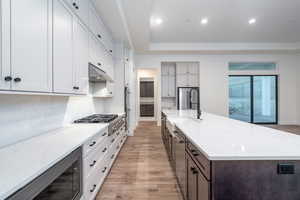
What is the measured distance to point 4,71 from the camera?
1.04 m

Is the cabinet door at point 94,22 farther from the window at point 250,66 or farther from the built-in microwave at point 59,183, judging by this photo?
the window at point 250,66

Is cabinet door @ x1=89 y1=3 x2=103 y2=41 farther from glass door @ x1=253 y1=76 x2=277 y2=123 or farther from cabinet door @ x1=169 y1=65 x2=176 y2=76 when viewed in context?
glass door @ x1=253 y1=76 x2=277 y2=123

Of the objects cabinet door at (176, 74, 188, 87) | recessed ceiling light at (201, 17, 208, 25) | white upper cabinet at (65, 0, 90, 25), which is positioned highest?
recessed ceiling light at (201, 17, 208, 25)

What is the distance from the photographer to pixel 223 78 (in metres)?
6.90

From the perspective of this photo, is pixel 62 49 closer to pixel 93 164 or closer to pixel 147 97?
pixel 93 164

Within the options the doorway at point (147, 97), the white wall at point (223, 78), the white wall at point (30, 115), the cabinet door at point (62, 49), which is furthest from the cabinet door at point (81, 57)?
the doorway at point (147, 97)

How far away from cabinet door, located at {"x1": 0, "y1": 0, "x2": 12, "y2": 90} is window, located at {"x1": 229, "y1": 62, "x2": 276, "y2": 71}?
7.41m

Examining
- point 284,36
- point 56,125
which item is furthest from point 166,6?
point 284,36

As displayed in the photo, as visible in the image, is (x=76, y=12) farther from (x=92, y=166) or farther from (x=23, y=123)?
(x=92, y=166)

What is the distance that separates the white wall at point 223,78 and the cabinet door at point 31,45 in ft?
18.1

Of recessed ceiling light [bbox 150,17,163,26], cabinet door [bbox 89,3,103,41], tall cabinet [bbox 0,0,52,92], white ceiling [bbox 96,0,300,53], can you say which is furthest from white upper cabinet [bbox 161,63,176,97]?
tall cabinet [bbox 0,0,52,92]

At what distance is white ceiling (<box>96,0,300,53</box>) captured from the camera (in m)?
3.58

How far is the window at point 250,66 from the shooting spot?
703 centimetres

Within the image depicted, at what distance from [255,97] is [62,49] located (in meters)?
7.75
